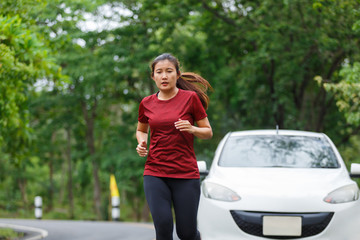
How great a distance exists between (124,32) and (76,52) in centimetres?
208

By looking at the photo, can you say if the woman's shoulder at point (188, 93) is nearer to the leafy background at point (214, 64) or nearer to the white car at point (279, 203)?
the white car at point (279, 203)

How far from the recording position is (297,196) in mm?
5582

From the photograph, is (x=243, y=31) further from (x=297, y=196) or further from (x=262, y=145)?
(x=297, y=196)

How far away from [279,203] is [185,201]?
1621 millimetres

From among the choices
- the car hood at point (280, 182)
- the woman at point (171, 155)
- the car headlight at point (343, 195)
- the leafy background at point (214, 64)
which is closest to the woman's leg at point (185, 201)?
the woman at point (171, 155)

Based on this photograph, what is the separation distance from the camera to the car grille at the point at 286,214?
5.40 metres

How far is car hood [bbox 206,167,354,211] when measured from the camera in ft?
18.3

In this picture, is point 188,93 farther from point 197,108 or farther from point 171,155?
point 171,155

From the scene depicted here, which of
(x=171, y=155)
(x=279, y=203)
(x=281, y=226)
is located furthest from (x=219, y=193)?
(x=171, y=155)

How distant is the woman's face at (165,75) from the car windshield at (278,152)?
2.58 metres

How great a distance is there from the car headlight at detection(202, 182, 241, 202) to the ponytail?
1404 millimetres

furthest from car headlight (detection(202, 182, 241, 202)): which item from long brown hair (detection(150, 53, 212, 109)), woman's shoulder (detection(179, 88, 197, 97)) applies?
woman's shoulder (detection(179, 88, 197, 97))

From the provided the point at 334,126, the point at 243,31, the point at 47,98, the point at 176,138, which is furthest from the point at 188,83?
the point at 47,98

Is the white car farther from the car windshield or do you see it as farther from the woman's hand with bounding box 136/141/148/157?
the woman's hand with bounding box 136/141/148/157
